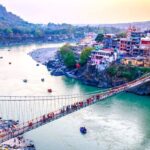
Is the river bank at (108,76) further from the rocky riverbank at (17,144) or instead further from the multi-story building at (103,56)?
the rocky riverbank at (17,144)

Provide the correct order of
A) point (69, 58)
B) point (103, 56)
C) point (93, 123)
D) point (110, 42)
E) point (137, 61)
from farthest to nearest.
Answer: point (110, 42)
point (69, 58)
point (103, 56)
point (137, 61)
point (93, 123)

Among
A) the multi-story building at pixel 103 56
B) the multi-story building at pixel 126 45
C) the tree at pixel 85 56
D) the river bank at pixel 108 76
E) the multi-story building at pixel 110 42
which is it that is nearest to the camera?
the river bank at pixel 108 76

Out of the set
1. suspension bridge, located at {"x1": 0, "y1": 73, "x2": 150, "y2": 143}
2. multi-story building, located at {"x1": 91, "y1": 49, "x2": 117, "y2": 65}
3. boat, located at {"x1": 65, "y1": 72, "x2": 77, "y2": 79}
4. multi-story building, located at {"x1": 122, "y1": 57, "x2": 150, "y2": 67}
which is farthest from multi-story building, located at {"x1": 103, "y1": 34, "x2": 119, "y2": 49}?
suspension bridge, located at {"x1": 0, "y1": 73, "x2": 150, "y2": 143}

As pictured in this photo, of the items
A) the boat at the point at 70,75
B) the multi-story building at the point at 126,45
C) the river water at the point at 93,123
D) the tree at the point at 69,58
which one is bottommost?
the river water at the point at 93,123

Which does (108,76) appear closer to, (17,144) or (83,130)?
(83,130)

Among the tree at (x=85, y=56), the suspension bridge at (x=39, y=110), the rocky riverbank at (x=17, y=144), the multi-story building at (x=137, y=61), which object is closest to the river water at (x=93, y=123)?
the rocky riverbank at (x=17, y=144)

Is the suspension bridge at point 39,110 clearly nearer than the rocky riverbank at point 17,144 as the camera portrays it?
No

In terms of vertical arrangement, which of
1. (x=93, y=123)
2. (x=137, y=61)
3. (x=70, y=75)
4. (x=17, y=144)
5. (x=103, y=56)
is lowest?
(x=93, y=123)

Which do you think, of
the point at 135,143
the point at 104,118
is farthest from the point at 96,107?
the point at 135,143

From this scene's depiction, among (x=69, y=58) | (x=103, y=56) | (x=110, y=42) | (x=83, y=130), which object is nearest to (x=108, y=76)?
(x=103, y=56)
